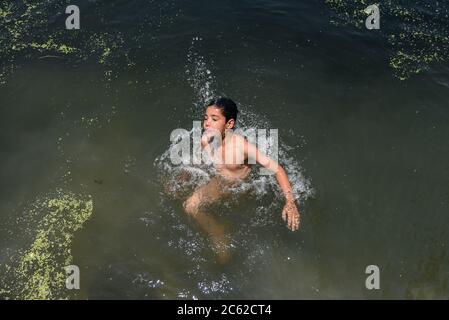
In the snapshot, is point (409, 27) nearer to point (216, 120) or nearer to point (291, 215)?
point (216, 120)

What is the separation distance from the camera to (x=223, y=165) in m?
6.44

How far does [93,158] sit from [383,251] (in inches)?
189

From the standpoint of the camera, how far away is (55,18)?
32.8 ft

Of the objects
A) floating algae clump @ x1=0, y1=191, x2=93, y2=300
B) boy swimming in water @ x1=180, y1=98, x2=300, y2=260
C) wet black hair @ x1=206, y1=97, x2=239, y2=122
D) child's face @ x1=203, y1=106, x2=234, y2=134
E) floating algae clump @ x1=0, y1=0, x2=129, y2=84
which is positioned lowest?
floating algae clump @ x1=0, y1=191, x2=93, y2=300

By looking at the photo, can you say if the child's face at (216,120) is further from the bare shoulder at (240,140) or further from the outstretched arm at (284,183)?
the outstretched arm at (284,183)

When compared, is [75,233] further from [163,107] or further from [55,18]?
[55,18]

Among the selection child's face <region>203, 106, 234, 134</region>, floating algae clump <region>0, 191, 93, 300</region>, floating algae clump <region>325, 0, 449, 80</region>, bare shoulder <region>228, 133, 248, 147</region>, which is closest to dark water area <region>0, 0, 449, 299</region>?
floating algae clump <region>0, 191, 93, 300</region>

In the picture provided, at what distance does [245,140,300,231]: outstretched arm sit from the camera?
563 cm

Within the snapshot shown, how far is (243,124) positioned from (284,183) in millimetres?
2528

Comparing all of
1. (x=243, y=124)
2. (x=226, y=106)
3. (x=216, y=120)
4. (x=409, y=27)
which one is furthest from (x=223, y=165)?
(x=409, y=27)

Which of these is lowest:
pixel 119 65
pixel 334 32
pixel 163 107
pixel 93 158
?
pixel 93 158

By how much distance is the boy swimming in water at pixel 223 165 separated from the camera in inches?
229

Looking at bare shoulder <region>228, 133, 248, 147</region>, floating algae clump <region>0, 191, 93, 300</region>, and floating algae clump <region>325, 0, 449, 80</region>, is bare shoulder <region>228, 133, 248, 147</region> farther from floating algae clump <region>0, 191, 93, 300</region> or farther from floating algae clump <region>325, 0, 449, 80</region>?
floating algae clump <region>325, 0, 449, 80</region>
